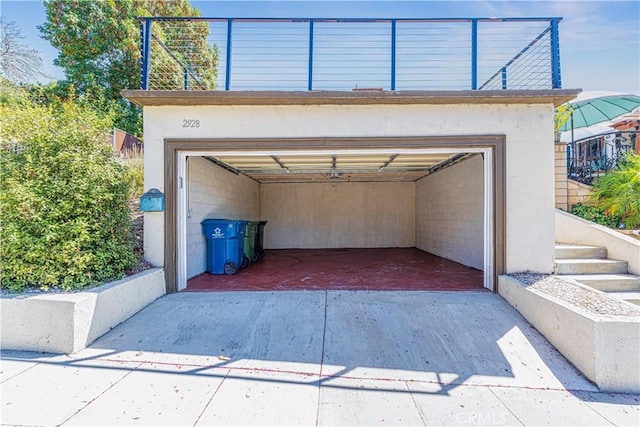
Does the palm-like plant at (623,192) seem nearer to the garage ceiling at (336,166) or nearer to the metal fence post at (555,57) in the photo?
the garage ceiling at (336,166)

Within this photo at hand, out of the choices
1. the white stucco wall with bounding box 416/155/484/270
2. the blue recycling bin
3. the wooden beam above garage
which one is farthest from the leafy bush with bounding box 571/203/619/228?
the blue recycling bin

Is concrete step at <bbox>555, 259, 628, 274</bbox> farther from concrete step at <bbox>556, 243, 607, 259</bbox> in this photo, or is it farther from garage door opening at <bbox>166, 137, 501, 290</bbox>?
garage door opening at <bbox>166, 137, 501, 290</bbox>

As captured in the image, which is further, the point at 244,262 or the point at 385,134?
the point at 244,262

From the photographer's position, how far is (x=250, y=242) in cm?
800

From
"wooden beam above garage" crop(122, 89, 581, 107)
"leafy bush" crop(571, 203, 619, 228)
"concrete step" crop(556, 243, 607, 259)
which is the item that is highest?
"wooden beam above garage" crop(122, 89, 581, 107)

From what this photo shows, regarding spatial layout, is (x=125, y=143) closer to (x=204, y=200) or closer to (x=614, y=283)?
(x=204, y=200)

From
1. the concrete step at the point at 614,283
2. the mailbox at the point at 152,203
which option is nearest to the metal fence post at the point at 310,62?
the mailbox at the point at 152,203

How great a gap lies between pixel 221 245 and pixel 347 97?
387 cm

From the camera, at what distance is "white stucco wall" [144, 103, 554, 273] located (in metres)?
5.05

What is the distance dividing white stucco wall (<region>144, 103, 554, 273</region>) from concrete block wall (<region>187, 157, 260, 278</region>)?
93 centimetres

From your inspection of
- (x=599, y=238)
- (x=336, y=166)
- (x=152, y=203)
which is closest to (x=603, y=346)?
(x=599, y=238)

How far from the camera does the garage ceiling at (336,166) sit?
7375 millimetres

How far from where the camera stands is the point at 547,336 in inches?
149

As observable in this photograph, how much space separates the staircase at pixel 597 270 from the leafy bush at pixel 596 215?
141 cm
